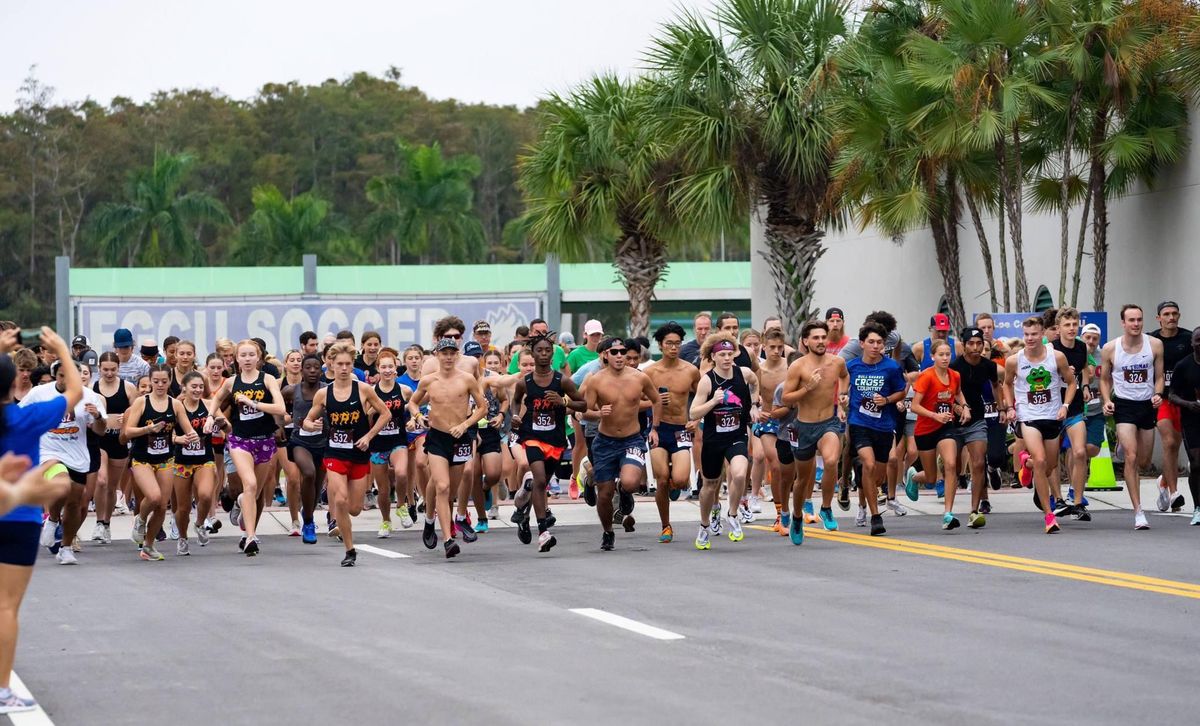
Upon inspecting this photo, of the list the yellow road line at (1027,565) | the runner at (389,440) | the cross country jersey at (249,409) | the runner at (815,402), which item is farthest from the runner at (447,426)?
the yellow road line at (1027,565)

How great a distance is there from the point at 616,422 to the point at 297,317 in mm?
18962

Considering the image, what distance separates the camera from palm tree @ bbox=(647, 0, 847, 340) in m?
25.6

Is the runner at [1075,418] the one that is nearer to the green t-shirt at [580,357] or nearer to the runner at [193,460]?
the green t-shirt at [580,357]

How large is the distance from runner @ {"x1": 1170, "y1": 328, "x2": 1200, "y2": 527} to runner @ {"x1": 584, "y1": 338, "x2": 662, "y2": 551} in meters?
5.15

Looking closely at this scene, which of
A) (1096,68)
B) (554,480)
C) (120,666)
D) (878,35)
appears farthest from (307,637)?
(878,35)

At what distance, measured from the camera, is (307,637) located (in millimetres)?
9938

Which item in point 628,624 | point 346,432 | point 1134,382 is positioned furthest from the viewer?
point 1134,382

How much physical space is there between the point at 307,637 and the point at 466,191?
63904 mm

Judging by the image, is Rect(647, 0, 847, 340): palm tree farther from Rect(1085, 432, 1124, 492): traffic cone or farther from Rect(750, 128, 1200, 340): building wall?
Rect(1085, 432, 1124, 492): traffic cone

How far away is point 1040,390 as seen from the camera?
15.8 metres

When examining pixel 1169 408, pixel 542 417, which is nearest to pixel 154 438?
pixel 542 417

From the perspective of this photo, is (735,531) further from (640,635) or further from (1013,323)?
(1013,323)

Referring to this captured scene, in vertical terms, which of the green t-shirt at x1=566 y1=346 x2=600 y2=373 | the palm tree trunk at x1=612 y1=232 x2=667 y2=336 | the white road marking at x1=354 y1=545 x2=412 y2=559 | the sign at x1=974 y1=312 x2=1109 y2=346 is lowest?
the white road marking at x1=354 y1=545 x2=412 y2=559

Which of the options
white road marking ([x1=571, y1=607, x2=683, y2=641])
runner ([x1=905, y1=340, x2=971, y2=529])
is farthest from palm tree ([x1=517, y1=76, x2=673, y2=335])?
white road marking ([x1=571, y1=607, x2=683, y2=641])
